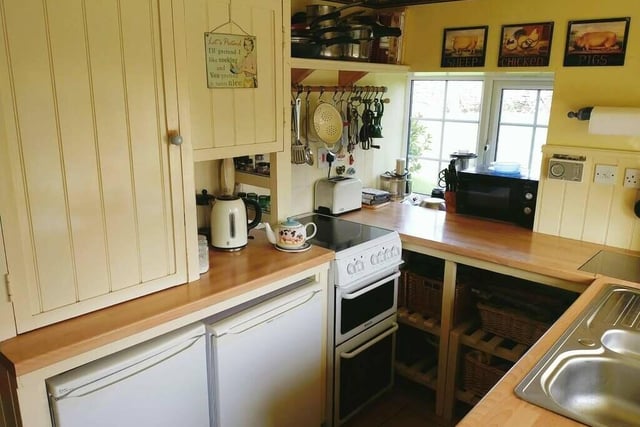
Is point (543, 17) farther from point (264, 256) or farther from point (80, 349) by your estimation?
point (80, 349)

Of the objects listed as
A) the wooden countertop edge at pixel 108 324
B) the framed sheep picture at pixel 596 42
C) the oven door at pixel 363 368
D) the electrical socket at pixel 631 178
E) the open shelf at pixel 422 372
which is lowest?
the open shelf at pixel 422 372

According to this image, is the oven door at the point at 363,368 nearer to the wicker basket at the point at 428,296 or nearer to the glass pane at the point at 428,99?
the wicker basket at the point at 428,296

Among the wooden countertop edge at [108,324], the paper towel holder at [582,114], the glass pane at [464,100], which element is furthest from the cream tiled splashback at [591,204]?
the wooden countertop edge at [108,324]

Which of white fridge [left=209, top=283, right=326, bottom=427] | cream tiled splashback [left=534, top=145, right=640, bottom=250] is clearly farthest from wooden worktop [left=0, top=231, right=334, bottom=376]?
cream tiled splashback [left=534, top=145, right=640, bottom=250]

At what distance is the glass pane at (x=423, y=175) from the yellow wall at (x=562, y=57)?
2.31 feet

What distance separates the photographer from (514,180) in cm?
254

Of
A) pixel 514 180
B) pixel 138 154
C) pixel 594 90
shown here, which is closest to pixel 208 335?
pixel 138 154

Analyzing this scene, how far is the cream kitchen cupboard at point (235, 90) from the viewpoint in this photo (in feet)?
5.58

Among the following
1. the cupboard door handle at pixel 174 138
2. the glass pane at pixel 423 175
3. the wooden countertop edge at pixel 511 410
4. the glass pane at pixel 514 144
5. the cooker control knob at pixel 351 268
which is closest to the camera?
the wooden countertop edge at pixel 511 410

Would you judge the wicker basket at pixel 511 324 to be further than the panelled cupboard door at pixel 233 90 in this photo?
Yes

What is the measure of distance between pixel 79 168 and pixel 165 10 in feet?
1.80

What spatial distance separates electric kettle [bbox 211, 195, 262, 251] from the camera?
2.00 m

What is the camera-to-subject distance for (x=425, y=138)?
3.25m

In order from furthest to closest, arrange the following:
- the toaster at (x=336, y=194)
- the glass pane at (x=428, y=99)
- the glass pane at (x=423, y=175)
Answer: the glass pane at (x=423, y=175)
the glass pane at (x=428, y=99)
the toaster at (x=336, y=194)
